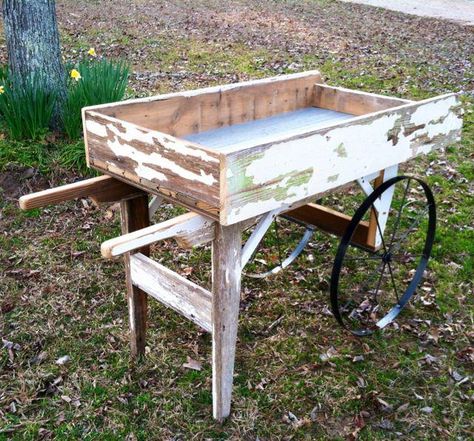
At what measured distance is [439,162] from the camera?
5051 millimetres

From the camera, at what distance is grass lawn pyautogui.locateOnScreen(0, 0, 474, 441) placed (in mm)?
2543

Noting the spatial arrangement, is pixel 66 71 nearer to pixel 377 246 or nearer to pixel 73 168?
pixel 73 168

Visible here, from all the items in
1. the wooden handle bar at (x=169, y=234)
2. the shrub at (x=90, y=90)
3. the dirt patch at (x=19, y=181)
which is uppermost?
the wooden handle bar at (x=169, y=234)

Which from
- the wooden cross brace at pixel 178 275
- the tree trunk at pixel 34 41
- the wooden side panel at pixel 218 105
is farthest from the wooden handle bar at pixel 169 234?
the tree trunk at pixel 34 41

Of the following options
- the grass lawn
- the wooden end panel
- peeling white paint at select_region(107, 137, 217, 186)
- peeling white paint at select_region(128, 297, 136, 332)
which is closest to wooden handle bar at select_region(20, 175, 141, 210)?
peeling white paint at select_region(107, 137, 217, 186)

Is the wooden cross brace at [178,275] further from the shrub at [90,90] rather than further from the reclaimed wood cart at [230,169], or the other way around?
the shrub at [90,90]

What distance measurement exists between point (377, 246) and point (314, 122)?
75 cm

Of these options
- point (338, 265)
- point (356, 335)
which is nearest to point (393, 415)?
point (356, 335)

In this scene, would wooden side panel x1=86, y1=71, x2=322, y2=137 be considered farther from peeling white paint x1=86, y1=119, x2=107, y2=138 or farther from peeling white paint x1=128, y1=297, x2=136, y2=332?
peeling white paint x1=128, y1=297, x2=136, y2=332

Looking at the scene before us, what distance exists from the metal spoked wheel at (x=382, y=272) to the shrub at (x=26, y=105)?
2.44 metres

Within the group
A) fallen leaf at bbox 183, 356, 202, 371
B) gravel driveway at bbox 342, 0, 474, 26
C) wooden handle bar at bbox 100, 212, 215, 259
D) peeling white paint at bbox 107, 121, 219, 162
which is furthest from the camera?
gravel driveway at bbox 342, 0, 474, 26

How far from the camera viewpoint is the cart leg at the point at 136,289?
255cm

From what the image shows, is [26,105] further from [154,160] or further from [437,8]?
[437,8]

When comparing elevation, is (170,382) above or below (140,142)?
below
